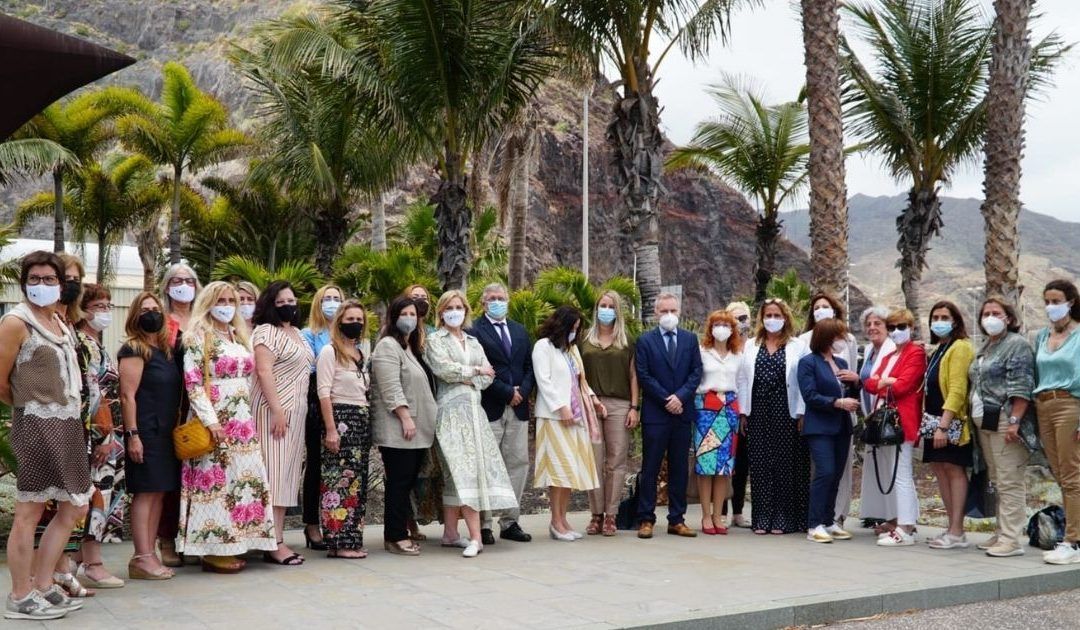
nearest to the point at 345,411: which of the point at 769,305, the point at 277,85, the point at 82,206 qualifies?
the point at 769,305

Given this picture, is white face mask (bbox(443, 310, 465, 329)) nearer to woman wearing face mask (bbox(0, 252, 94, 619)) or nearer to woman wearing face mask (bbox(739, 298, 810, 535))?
woman wearing face mask (bbox(739, 298, 810, 535))

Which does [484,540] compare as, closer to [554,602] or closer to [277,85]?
[554,602]

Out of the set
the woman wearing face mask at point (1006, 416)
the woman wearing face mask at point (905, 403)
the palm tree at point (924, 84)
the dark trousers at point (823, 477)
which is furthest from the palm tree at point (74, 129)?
the woman wearing face mask at point (1006, 416)

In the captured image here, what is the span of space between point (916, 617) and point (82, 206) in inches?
1251

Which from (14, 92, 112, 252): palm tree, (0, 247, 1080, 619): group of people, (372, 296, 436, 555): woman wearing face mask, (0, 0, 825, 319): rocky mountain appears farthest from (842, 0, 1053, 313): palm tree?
(0, 0, 825, 319): rocky mountain

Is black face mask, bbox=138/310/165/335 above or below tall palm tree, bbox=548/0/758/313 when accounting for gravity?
below

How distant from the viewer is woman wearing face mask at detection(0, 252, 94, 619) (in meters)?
5.99

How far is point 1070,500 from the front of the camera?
841 cm

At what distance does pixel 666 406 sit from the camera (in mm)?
9352

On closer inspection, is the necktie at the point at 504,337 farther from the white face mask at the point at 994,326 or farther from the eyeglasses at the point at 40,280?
the white face mask at the point at 994,326

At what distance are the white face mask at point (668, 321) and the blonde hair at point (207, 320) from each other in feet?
12.2

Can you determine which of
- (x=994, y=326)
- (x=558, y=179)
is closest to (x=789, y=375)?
(x=994, y=326)

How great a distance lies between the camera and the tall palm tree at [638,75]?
1362cm

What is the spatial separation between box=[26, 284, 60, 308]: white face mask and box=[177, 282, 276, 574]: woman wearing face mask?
1300 millimetres
